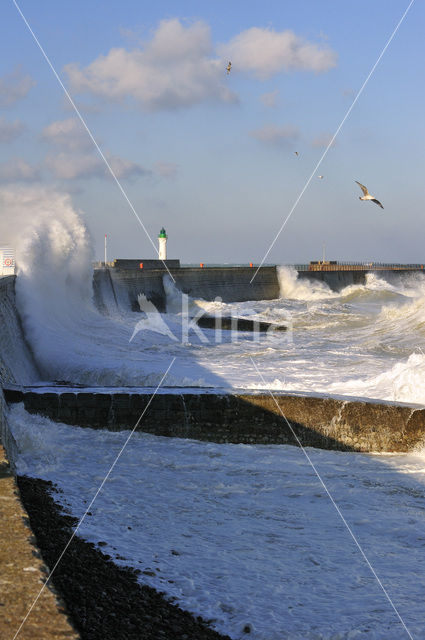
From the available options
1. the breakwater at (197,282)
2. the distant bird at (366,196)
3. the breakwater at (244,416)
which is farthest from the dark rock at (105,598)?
the breakwater at (197,282)

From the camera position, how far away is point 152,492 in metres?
7.29

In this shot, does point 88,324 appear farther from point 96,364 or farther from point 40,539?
point 40,539

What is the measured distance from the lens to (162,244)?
40.7 m

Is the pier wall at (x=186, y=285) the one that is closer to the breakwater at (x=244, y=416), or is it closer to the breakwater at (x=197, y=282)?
the breakwater at (x=197, y=282)

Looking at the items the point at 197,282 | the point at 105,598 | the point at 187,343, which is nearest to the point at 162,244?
the point at 197,282

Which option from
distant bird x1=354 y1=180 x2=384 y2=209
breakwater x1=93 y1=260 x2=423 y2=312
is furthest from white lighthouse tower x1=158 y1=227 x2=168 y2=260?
distant bird x1=354 y1=180 x2=384 y2=209

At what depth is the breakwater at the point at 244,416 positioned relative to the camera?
9.36 m

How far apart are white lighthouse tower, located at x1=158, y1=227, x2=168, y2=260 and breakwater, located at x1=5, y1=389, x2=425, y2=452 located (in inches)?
A: 1208

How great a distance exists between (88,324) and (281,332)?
6.93 meters

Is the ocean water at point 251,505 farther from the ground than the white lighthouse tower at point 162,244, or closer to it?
closer to it

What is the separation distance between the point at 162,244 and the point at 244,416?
31535 millimetres

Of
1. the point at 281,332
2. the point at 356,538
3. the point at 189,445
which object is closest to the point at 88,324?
the point at 281,332

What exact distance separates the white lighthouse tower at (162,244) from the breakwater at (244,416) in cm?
3067

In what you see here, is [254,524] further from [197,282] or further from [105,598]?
[197,282]
